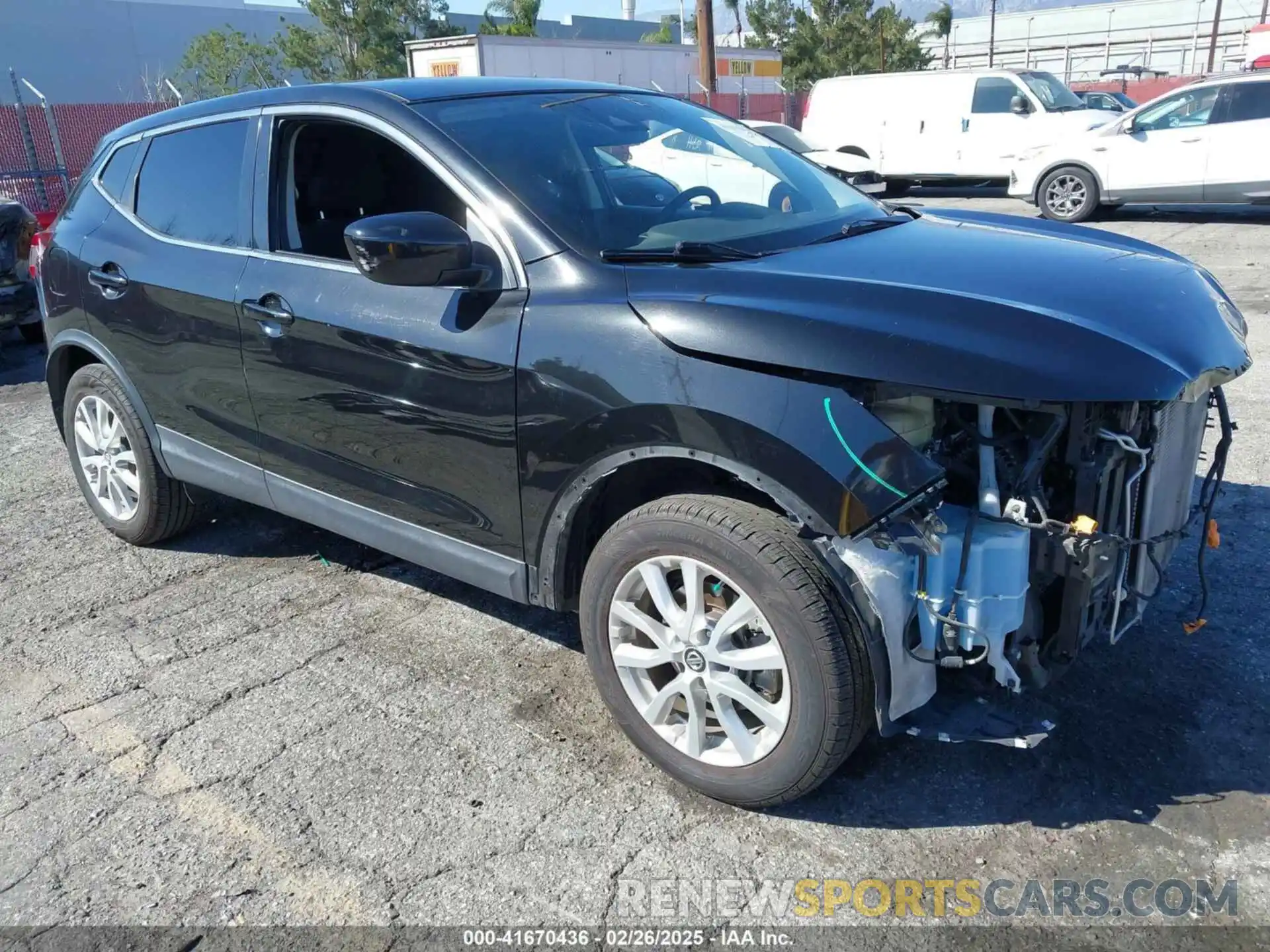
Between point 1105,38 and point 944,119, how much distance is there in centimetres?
5788

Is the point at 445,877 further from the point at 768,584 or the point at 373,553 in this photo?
the point at 373,553

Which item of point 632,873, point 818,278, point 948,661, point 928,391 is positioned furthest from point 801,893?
point 818,278

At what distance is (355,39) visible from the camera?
103ft

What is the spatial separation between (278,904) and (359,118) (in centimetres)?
233

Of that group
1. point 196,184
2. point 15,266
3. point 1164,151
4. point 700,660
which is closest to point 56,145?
point 15,266

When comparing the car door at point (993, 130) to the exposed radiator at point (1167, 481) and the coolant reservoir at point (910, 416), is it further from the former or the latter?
the coolant reservoir at point (910, 416)

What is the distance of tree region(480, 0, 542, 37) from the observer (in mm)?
40375

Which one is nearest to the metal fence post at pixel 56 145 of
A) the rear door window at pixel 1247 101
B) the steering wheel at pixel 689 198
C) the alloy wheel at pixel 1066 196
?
the alloy wheel at pixel 1066 196

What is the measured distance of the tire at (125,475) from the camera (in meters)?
4.39

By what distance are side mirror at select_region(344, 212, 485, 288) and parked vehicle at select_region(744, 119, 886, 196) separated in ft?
6.17

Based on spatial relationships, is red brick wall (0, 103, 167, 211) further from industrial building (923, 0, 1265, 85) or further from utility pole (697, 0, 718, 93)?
industrial building (923, 0, 1265, 85)

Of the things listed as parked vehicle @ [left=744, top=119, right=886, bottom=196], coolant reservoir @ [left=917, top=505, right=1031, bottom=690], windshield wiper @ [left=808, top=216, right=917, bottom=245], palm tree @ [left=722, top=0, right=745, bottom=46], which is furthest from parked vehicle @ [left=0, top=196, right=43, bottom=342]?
palm tree @ [left=722, top=0, right=745, bottom=46]

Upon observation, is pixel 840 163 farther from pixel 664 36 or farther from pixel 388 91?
pixel 664 36

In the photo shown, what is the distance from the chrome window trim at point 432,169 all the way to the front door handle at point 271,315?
168mm
